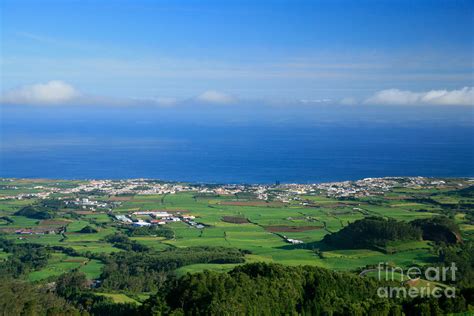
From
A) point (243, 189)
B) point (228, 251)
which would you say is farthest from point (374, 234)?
point (243, 189)

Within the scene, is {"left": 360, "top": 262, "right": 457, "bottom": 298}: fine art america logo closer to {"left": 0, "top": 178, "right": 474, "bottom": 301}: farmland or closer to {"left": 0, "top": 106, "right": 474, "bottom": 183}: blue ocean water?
{"left": 0, "top": 178, "right": 474, "bottom": 301}: farmland

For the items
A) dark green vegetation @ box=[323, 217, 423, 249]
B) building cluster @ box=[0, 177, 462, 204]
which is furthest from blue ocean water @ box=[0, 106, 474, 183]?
dark green vegetation @ box=[323, 217, 423, 249]

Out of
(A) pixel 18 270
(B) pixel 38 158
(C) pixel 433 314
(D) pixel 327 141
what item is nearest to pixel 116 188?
(A) pixel 18 270

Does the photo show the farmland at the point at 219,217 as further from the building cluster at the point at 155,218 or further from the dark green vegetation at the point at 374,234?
the dark green vegetation at the point at 374,234

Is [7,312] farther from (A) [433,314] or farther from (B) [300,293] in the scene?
(A) [433,314]

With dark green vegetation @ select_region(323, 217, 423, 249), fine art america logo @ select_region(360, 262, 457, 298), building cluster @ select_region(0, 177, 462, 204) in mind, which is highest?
building cluster @ select_region(0, 177, 462, 204)
